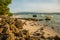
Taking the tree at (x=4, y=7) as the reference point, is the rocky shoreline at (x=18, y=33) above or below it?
above

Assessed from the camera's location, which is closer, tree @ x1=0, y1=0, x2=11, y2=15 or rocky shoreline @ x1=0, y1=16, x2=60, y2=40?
rocky shoreline @ x1=0, y1=16, x2=60, y2=40

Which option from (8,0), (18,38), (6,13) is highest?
(18,38)

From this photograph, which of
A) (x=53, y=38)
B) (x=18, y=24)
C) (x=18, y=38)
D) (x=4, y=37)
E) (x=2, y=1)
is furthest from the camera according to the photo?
(x=2, y=1)

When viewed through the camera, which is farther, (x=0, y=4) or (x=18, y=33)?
(x=0, y=4)

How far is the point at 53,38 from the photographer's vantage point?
90.7 ft

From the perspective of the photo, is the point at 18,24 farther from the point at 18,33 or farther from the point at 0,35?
the point at 0,35

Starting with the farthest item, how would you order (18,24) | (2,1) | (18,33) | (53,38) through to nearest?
(2,1) < (18,24) < (53,38) < (18,33)

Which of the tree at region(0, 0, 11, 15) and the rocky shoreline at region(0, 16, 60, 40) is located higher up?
the rocky shoreline at region(0, 16, 60, 40)

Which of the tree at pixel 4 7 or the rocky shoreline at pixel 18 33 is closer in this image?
the rocky shoreline at pixel 18 33

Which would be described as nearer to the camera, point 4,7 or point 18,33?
point 18,33

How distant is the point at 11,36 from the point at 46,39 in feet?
23.8

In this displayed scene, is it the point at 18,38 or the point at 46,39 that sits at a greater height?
the point at 18,38

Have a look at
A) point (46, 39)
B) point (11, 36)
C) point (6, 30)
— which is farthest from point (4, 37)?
point (46, 39)

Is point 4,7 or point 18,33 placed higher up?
point 18,33
